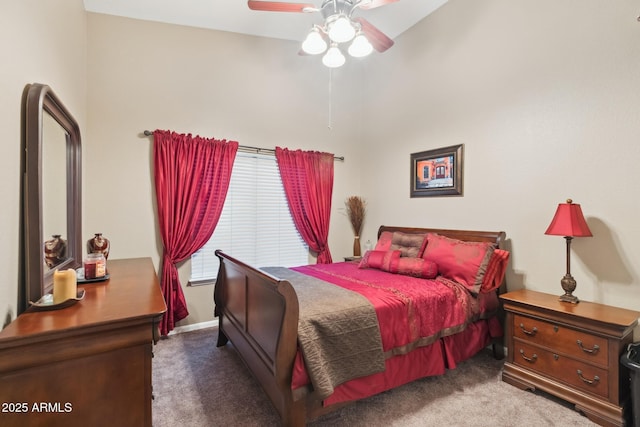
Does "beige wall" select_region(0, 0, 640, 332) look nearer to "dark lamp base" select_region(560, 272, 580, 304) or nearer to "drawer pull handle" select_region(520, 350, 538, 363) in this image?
"dark lamp base" select_region(560, 272, 580, 304)

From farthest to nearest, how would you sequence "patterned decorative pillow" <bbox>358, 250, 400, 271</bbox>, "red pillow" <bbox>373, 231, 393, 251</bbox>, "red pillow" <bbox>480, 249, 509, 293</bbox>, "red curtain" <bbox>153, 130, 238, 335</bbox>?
1. "red pillow" <bbox>373, 231, 393, 251</bbox>
2. "red curtain" <bbox>153, 130, 238, 335</bbox>
3. "patterned decorative pillow" <bbox>358, 250, 400, 271</bbox>
4. "red pillow" <bbox>480, 249, 509, 293</bbox>

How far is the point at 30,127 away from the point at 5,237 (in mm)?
537

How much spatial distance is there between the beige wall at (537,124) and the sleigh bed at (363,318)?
13.6 inches

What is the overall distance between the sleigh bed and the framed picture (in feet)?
1.69

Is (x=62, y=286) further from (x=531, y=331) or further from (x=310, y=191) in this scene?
(x=310, y=191)

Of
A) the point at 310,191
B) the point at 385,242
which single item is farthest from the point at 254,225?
the point at 385,242

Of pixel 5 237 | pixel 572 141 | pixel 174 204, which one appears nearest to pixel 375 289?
pixel 572 141

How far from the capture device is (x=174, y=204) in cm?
335

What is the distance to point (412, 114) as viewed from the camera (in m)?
3.86

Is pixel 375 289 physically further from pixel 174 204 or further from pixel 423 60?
pixel 423 60

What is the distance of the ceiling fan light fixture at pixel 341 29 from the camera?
83.3 inches

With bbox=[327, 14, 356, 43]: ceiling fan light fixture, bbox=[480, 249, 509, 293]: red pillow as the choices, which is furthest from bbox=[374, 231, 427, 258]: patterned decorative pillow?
bbox=[327, 14, 356, 43]: ceiling fan light fixture

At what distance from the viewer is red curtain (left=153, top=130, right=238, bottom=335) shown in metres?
3.28

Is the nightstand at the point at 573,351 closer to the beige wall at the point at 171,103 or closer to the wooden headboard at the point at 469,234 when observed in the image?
the wooden headboard at the point at 469,234
